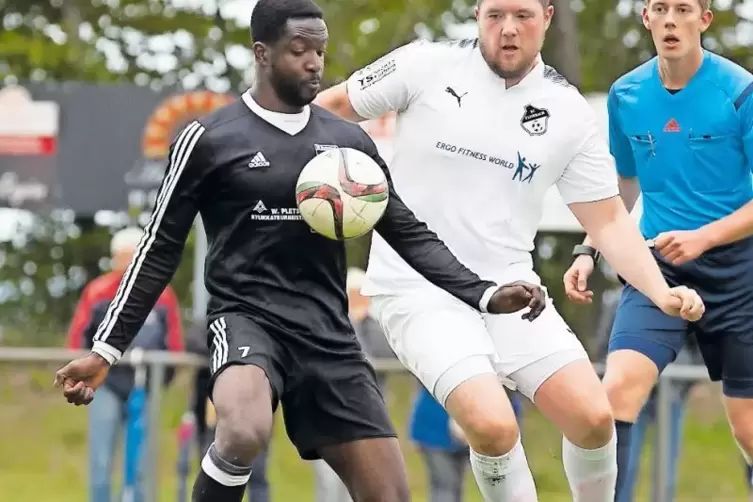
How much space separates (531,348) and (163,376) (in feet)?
14.4

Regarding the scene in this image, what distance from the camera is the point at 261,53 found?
6.03m

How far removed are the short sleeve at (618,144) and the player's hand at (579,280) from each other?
0.51 m

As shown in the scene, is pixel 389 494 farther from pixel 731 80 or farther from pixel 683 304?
pixel 731 80

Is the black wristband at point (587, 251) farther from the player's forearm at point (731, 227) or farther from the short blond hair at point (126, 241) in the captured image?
the short blond hair at point (126, 241)

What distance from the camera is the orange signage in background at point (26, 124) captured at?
A: 15984 mm

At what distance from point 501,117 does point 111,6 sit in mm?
20846

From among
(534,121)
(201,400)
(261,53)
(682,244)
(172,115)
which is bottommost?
(172,115)

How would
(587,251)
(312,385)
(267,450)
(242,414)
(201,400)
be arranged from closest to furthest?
(242,414) → (312,385) → (587,251) → (267,450) → (201,400)

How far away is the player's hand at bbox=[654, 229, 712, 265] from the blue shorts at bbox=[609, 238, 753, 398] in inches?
12.9

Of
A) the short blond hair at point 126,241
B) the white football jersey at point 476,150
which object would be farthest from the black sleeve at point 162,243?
the short blond hair at point 126,241

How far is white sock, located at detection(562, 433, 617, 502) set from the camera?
646 cm

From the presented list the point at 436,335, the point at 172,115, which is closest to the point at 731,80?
the point at 436,335

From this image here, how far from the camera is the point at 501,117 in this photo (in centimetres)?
656

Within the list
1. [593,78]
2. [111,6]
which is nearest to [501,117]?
[593,78]
